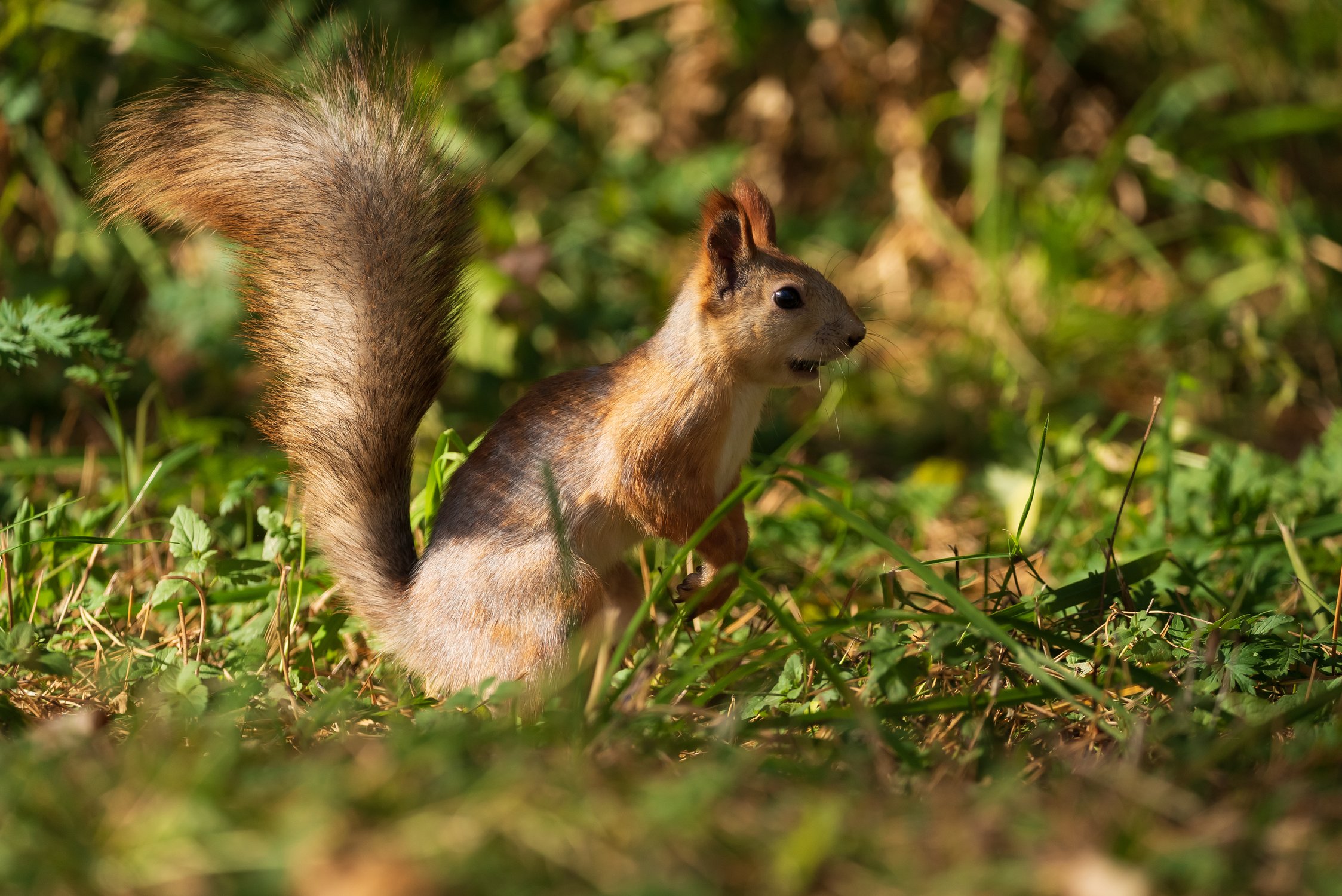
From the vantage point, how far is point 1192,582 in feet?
7.02

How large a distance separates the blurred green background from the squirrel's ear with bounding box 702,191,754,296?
1224 mm

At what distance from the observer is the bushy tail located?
1949 mm

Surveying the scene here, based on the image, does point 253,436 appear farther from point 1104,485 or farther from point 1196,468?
point 1196,468

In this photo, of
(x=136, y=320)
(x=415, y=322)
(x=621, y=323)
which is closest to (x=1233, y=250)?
(x=621, y=323)

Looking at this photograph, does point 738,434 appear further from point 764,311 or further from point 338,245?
point 338,245

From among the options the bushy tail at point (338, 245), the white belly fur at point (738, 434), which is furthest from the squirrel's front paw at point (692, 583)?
the bushy tail at point (338, 245)

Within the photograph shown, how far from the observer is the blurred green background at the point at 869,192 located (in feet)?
11.4

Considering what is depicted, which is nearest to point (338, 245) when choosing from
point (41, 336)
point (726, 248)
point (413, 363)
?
point (413, 363)

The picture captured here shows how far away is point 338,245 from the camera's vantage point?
1949mm

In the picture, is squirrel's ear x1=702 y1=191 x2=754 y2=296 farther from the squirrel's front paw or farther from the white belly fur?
the squirrel's front paw

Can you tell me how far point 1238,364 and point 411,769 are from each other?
3.51 meters

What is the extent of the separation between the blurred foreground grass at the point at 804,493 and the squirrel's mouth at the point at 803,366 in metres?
0.18

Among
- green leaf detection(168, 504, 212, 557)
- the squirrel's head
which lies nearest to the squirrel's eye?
the squirrel's head

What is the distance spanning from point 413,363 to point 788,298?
67 centimetres
